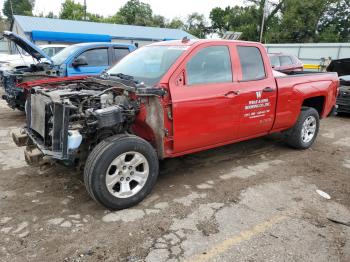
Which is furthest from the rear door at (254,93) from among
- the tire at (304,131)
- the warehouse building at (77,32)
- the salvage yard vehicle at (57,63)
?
the warehouse building at (77,32)

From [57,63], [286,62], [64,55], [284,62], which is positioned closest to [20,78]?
[57,63]

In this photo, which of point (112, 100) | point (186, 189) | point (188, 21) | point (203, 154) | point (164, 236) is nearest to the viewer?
point (164, 236)

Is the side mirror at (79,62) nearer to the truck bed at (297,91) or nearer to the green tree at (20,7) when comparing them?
the truck bed at (297,91)

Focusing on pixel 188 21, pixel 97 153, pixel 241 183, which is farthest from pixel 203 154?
pixel 188 21

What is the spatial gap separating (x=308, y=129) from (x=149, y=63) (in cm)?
331

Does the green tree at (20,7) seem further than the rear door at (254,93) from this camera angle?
Yes

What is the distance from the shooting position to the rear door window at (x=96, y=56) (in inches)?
325

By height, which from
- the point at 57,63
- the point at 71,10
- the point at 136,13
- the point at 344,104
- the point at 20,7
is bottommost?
the point at 344,104

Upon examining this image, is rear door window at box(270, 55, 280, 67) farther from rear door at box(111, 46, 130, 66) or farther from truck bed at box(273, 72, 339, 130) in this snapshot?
rear door at box(111, 46, 130, 66)

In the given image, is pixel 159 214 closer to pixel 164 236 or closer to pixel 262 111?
pixel 164 236

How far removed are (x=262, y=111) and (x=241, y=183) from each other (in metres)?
1.17

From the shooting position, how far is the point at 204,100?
4156 mm

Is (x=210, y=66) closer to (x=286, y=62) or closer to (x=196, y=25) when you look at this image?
(x=286, y=62)

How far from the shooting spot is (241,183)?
4.51 meters
